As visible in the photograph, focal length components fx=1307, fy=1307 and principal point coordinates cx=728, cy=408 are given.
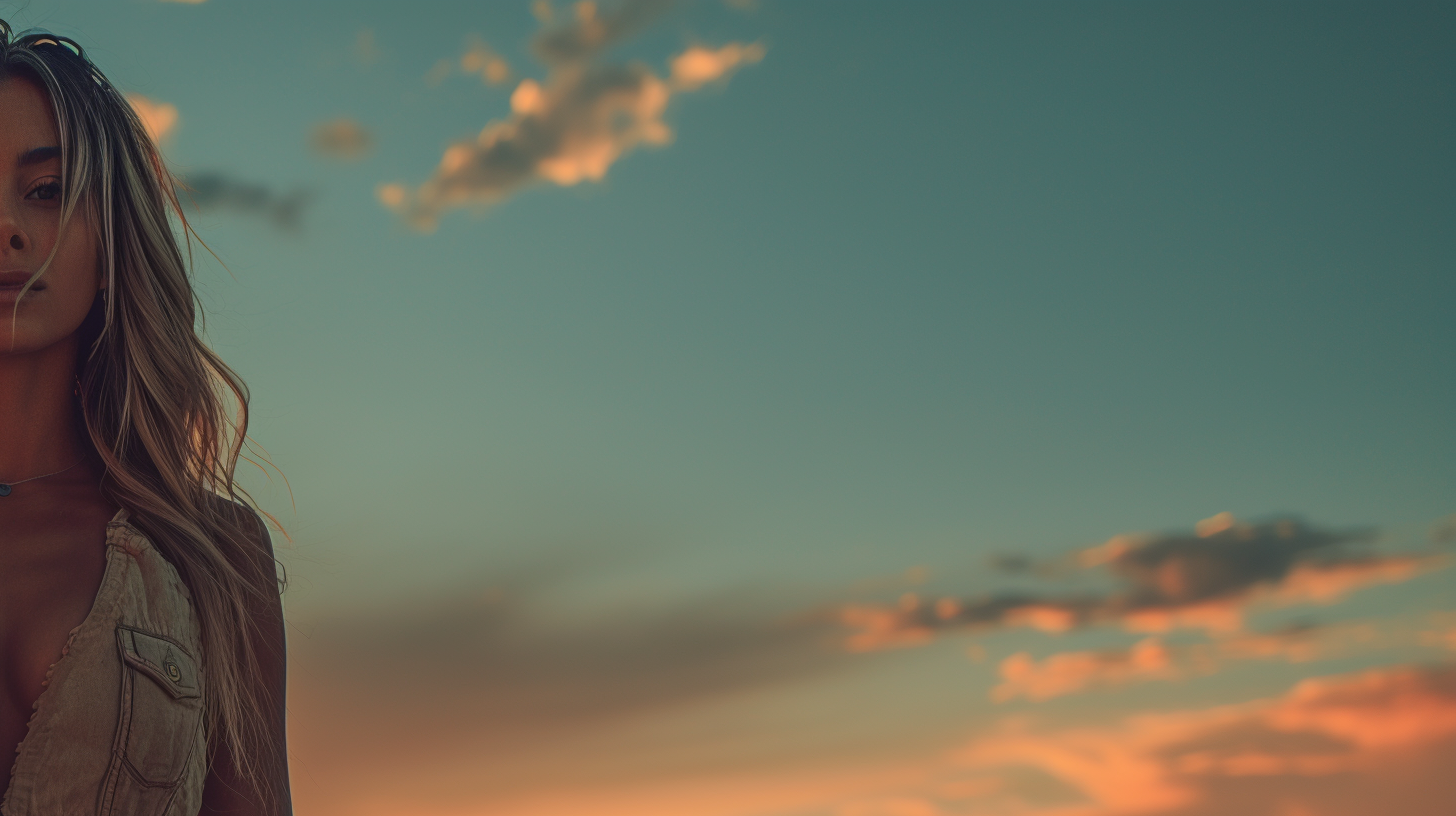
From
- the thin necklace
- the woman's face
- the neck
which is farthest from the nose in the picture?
the thin necklace

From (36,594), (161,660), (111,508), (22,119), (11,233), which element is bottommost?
(161,660)

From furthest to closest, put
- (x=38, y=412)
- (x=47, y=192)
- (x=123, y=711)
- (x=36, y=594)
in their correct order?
1. (x=38, y=412)
2. (x=47, y=192)
3. (x=36, y=594)
4. (x=123, y=711)

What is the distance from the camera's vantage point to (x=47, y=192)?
4656mm

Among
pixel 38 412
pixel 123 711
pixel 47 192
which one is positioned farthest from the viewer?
pixel 38 412

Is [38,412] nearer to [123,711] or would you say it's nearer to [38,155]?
[38,155]

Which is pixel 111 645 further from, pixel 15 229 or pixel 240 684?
pixel 15 229

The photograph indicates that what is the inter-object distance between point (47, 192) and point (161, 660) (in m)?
1.71

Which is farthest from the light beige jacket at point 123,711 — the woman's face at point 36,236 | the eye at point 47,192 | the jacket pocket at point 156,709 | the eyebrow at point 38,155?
the eyebrow at point 38,155

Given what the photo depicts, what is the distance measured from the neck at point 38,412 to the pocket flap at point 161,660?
82cm

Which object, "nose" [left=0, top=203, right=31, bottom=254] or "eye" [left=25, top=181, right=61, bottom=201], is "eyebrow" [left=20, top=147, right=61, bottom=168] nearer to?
"eye" [left=25, top=181, right=61, bottom=201]

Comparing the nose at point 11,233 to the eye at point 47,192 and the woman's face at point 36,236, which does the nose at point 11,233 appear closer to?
the woman's face at point 36,236

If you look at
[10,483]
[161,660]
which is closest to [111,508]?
[10,483]

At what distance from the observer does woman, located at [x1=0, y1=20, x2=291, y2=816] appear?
429cm

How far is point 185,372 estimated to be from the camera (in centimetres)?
507
